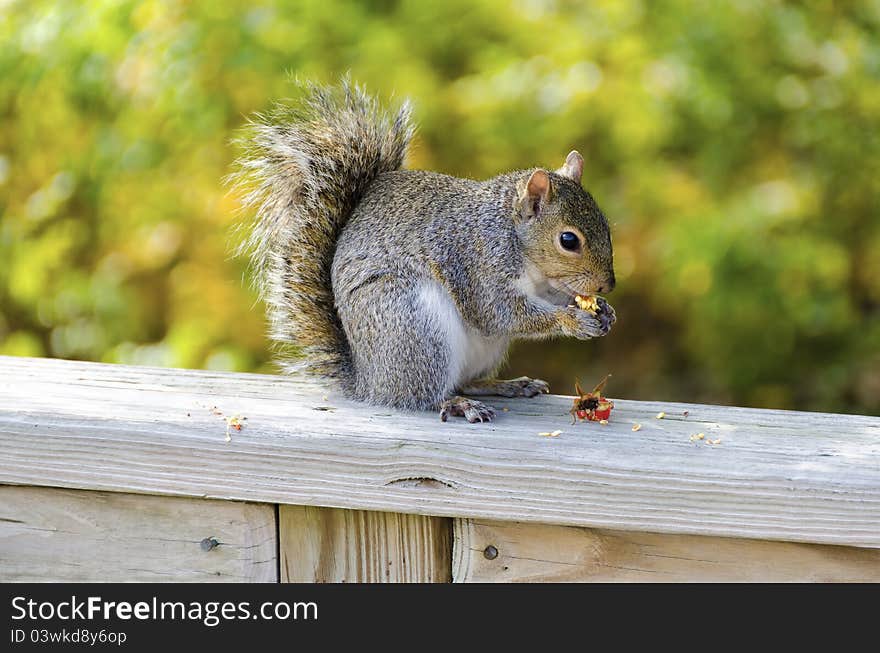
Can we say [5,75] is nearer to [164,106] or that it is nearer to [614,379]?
[164,106]

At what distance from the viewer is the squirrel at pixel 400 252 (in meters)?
1.95

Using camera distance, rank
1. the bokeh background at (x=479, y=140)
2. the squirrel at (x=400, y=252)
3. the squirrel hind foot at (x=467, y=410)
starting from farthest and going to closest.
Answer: the bokeh background at (x=479, y=140) → the squirrel at (x=400, y=252) → the squirrel hind foot at (x=467, y=410)

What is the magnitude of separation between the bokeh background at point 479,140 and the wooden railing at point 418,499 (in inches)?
66.4

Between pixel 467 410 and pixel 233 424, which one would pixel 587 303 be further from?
pixel 233 424

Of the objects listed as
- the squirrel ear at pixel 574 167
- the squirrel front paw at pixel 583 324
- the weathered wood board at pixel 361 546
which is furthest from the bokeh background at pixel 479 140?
the weathered wood board at pixel 361 546

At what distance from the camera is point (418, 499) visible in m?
1.44

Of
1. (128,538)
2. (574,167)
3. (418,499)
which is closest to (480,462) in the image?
(418,499)

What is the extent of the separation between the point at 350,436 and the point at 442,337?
1.59 feet

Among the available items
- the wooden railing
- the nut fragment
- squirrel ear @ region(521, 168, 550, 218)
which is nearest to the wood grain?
the wooden railing

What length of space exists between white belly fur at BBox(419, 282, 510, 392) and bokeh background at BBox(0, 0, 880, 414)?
1155 millimetres

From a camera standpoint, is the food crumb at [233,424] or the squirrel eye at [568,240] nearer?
the food crumb at [233,424]

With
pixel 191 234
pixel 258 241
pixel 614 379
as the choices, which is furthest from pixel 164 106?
pixel 614 379

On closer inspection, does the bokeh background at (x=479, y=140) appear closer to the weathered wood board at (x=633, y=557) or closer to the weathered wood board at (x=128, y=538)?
the weathered wood board at (x=128, y=538)

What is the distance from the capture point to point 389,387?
184 cm
